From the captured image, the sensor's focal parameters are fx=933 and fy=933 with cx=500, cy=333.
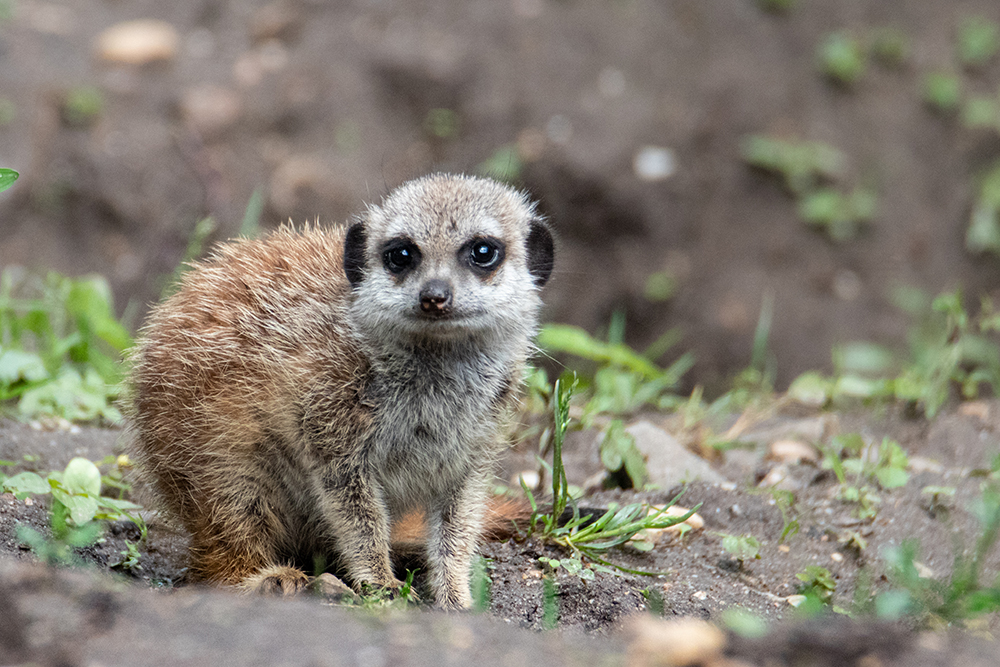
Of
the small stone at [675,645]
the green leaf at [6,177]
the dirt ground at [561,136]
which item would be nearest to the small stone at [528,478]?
the small stone at [675,645]

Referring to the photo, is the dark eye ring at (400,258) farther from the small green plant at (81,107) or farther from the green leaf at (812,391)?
the small green plant at (81,107)

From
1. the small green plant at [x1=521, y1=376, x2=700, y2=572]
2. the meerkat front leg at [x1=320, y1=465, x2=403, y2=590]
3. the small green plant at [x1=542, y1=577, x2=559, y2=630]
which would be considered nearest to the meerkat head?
the small green plant at [x1=521, y1=376, x2=700, y2=572]

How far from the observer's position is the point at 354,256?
10.8ft

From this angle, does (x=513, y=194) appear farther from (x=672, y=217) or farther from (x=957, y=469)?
(x=672, y=217)

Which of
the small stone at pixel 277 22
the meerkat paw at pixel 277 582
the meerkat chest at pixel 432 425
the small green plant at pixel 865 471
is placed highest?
the small stone at pixel 277 22

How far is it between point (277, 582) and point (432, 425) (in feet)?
2.34

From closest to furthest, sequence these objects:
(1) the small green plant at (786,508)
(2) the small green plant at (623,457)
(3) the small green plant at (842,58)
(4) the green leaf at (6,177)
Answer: (4) the green leaf at (6,177) → (1) the small green plant at (786,508) → (2) the small green plant at (623,457) → (3) the small green plant at (842,58)

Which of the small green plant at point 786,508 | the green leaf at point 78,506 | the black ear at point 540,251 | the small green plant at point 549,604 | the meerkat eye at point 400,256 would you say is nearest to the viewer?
the small green plant at point 549,604

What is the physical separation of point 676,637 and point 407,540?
68.9 inches

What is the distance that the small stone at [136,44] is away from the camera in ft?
24.7

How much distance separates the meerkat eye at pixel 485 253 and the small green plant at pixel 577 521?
0.48m

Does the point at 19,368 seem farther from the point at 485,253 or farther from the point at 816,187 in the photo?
the point at 816,187

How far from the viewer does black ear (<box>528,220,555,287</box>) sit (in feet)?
11.6

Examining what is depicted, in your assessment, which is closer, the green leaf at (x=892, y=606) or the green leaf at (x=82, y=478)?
the green leaf at (x=892, y=606)
